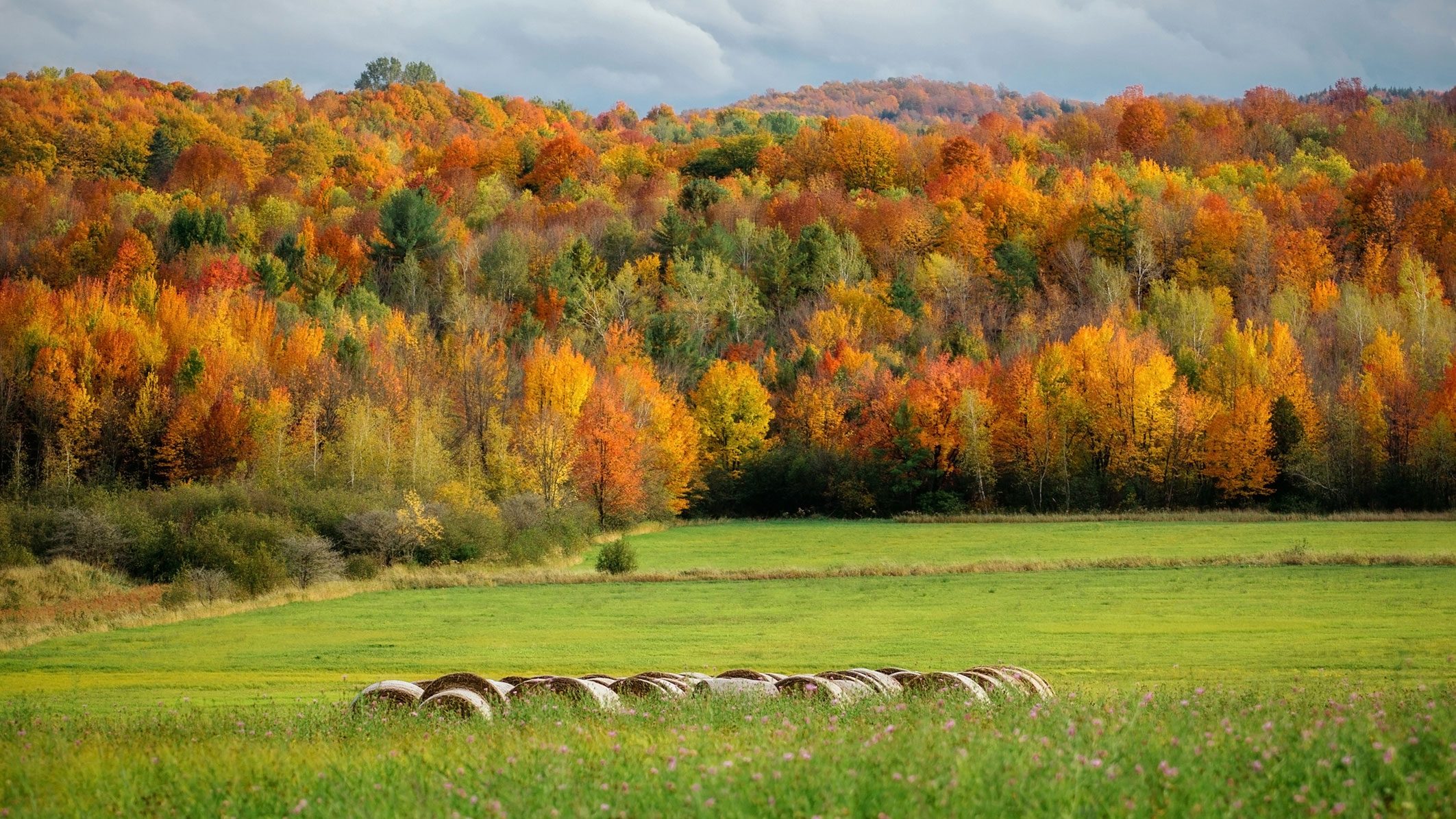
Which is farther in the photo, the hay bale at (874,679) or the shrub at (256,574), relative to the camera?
the shrub at (256,574)

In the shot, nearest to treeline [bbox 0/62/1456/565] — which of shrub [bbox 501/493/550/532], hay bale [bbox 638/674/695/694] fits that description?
shrub [bbox 501/493/550/532]

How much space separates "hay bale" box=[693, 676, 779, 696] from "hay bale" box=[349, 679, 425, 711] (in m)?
3.15

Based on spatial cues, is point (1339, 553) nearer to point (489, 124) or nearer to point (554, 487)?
point (554, 487)

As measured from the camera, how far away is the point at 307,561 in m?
43.8

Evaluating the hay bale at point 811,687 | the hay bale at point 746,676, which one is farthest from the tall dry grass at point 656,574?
the hay bale at point 811,687

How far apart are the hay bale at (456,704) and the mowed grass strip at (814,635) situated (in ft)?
31.5

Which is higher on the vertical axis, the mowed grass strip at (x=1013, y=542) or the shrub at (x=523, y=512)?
the shrub at (x=523, y=512)

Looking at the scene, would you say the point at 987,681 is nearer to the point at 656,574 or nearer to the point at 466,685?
the point at 466,685

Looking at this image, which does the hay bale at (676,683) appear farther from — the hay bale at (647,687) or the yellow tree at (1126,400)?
the yellow tree at (1126,400)

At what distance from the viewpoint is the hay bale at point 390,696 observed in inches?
517

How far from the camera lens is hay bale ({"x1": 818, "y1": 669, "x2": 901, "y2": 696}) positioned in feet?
44.6

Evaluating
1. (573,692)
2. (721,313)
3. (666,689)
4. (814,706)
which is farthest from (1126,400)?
(814,706)

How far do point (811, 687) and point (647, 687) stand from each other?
2183 mm

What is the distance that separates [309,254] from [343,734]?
96.1 meters
